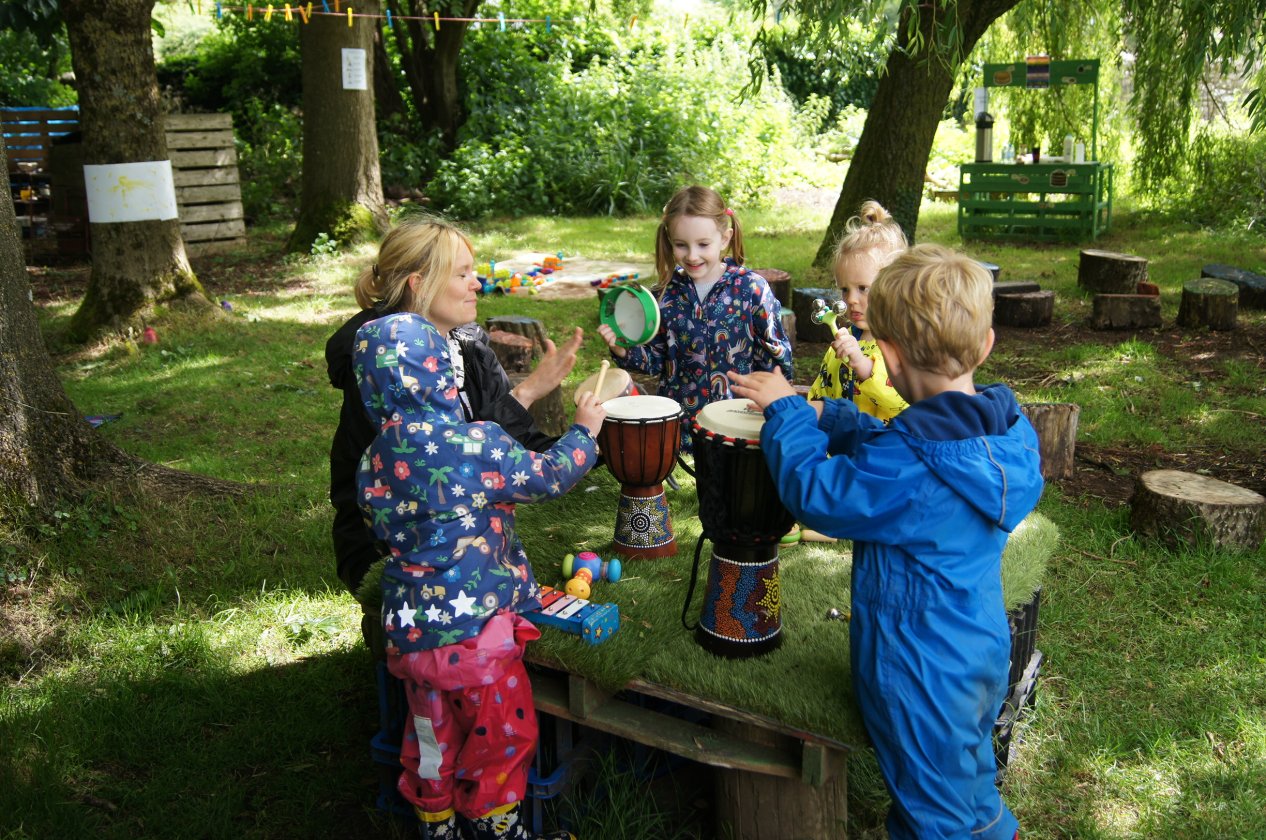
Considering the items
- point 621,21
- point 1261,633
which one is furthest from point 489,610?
point 621,21

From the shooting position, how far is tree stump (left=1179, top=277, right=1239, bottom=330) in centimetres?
773

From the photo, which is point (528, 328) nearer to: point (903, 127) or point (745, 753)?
point (745, 753)

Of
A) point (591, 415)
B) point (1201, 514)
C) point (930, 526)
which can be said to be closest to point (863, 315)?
point (591, 415)

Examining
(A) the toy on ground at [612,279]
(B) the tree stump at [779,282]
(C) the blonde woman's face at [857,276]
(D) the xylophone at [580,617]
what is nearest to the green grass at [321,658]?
(D) the xylophone at [580,617]

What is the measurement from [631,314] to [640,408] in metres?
0.44

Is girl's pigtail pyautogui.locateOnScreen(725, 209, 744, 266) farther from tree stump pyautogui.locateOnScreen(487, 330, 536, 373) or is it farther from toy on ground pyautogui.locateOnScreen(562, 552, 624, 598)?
tree stump pyautogui.locateOnScreen(487, 330, 536, 373)

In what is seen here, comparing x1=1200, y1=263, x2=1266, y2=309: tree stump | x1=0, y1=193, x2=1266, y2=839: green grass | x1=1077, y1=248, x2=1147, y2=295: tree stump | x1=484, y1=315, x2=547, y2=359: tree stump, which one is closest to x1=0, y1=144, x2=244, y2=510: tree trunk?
x1=0, y1=193, x2=1266, y2=839: green grass

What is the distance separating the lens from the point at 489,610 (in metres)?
2.49

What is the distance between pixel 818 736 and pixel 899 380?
82cm

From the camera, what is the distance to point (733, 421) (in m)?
2.66

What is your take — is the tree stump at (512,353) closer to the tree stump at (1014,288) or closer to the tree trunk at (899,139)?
the tree trunk at (899,139)

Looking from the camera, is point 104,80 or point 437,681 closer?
point 437,681

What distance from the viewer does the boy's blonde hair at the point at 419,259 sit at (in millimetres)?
2684

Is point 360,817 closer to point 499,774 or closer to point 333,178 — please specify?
point 499,774
